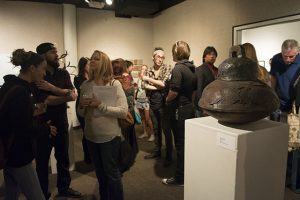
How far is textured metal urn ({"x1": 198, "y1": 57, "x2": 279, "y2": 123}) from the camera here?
1252 millimetres

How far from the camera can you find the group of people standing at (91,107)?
1.58 metres

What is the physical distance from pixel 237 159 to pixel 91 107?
3.57ft

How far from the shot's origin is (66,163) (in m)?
2.53

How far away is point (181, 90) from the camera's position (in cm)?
273

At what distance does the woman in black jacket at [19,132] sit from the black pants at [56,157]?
513mm

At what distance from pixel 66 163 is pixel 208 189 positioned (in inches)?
60.1

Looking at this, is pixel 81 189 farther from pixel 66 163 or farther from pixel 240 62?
pixel 240 62

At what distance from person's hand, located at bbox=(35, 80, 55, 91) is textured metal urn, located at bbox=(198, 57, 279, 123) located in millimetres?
1403

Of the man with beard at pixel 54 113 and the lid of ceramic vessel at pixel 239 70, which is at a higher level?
the lid of ceramic vessel at pixel 239 70

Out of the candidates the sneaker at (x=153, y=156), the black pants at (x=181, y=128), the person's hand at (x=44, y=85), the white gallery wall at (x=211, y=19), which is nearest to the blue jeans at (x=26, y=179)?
the person's hand at (x=44, y=85)

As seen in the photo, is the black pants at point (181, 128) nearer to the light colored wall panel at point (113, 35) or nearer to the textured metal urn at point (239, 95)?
the textured metal urn at point (239, 95)

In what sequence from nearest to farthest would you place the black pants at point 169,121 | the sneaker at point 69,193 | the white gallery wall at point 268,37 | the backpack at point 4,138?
the backpack at point 4,138
the sneaker at point 69,193
the black pants at point 169,121
the white gallery wall at point 268,37

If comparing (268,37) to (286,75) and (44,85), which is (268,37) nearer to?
(286,75)

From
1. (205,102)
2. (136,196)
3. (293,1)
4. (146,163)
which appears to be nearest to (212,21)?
(293,1)
